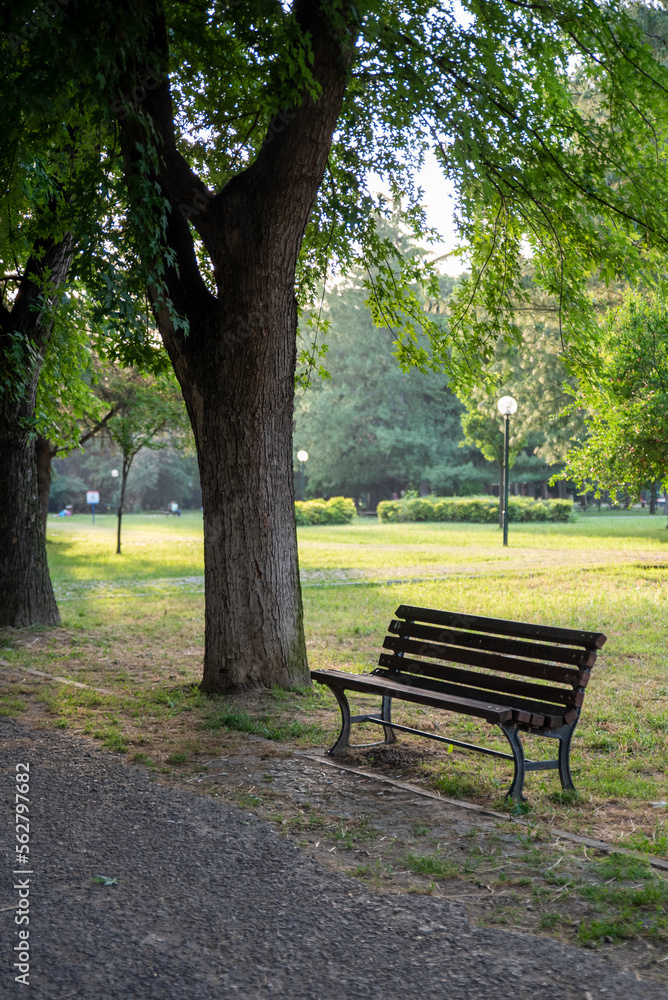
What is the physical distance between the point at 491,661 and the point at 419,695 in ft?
1.70

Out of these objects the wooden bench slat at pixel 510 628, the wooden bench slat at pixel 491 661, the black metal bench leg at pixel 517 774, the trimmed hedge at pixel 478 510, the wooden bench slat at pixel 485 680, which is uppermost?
the trimmed hedge at pixel 478 510

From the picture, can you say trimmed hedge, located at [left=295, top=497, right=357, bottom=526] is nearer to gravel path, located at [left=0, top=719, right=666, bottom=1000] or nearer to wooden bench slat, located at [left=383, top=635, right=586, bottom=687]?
wooden bench slat, located at [left=383, top=635, right=586, bottom=687]

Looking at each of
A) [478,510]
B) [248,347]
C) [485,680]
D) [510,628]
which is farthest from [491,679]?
[478,510]

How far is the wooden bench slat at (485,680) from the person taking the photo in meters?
4.84

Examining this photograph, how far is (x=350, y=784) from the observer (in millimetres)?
5238

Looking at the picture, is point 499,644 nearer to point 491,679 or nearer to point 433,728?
point 491,679

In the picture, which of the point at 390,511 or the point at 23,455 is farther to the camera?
the point at 390,511

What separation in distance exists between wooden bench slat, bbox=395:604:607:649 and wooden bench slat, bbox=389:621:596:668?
4cm

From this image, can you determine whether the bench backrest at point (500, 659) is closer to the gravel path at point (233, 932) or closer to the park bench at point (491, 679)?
the park bench at point (491, 679)

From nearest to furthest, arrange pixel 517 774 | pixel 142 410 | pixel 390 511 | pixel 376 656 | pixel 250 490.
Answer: pixel 517 774, pixel 250 490, pixel 376 656, pixel 142 410, pixel 390 511

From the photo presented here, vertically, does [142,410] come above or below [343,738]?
above

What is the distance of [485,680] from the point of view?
527 cm

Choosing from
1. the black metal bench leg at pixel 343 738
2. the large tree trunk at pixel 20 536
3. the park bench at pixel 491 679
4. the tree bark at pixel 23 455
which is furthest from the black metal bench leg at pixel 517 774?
the large tree trunk at pixel 20 536

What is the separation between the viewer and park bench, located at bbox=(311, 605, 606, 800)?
477cm
